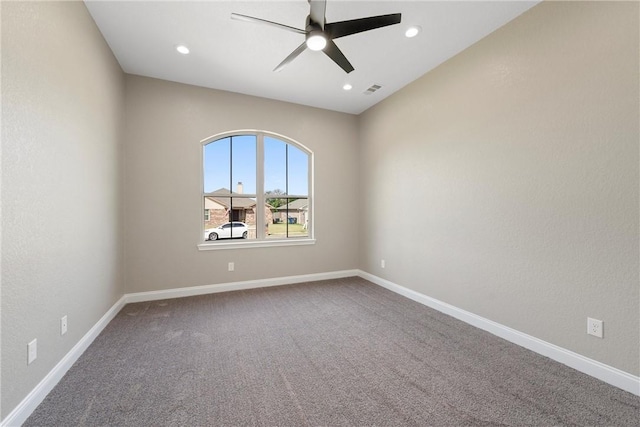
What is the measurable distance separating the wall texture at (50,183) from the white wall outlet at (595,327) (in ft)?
12.1

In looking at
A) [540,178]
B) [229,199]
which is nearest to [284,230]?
[229,199]

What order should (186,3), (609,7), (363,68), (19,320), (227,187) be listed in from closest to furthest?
1. (19,320)
2. (609,7)
3. (186,3)
4. (363,68)
5. (227,187)

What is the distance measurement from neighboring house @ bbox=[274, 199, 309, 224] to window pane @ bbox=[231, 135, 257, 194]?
1.82 feet

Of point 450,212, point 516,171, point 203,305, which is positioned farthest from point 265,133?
point 516,171

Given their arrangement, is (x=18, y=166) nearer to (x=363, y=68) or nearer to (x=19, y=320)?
(x=19, y=320)

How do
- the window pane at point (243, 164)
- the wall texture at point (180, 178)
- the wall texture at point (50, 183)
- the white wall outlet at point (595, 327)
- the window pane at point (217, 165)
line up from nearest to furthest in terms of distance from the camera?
the wall texture at point (50, 183) → the white wall outlet at point (595, 327) → the wall texture at point (180, 178) → the window pane at point (217, 165) → the window pane at point (243, 164)

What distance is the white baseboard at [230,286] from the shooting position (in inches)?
133

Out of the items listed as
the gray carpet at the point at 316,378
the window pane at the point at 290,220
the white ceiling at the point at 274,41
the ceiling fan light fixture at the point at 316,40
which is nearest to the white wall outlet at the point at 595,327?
the gray carpet at the point at 316,378

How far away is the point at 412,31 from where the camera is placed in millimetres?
2496

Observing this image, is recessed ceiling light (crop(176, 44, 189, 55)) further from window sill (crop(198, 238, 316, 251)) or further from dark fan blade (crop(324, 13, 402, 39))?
window sill (crop(198, 238, 316, 251))

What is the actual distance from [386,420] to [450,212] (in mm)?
2256

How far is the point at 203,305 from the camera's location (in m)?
3.24

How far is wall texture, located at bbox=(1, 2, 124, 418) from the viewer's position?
1.39 meters

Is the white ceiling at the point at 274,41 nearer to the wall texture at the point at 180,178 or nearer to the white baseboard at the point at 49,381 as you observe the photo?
the wall texture at the point at 180,178
